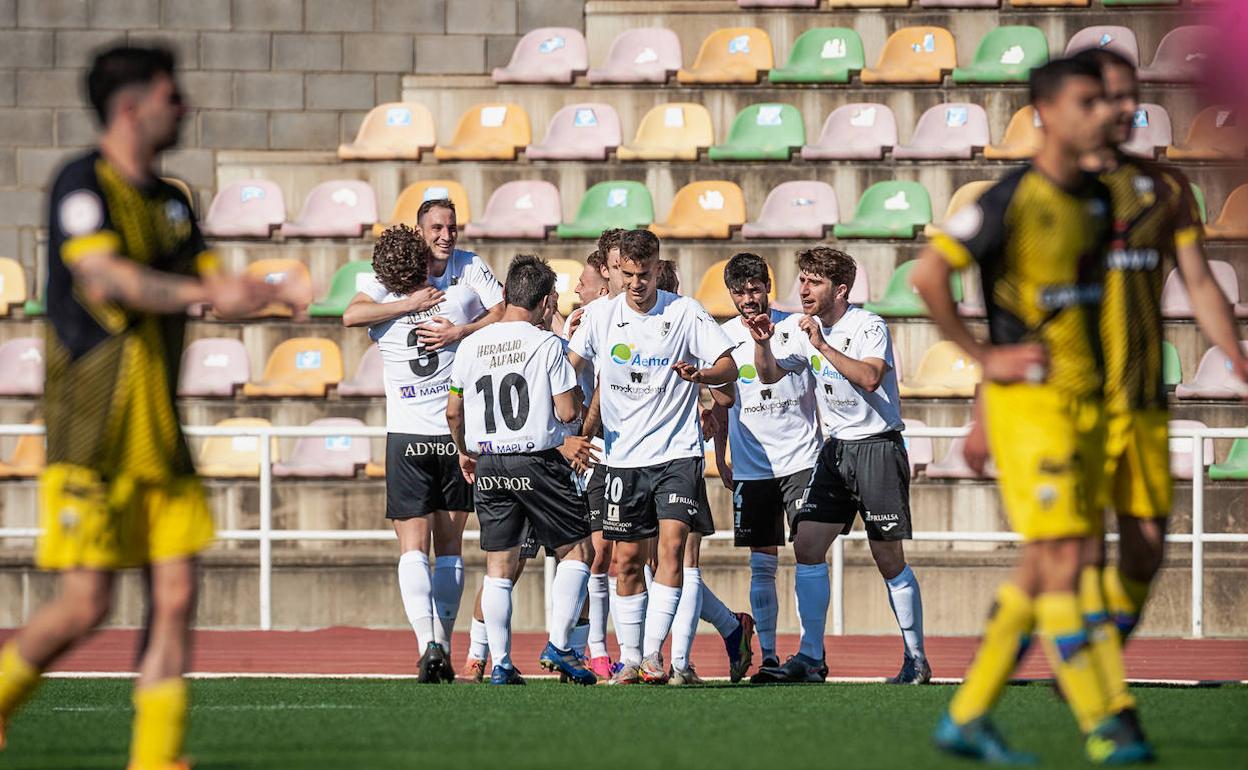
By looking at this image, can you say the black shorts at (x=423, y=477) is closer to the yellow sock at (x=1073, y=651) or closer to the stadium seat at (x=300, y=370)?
the yellow sock at (x=1073, y=651)

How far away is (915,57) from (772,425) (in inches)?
319

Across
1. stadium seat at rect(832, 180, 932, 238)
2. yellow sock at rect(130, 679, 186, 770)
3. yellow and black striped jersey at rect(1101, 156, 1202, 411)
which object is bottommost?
yellow sock at rect(130, 679, 186, 770)

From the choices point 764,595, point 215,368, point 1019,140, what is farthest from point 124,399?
point 1019,140

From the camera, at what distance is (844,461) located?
9672mm

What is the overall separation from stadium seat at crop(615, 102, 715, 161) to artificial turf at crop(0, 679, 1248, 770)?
309 inches

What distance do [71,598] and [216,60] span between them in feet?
46.5

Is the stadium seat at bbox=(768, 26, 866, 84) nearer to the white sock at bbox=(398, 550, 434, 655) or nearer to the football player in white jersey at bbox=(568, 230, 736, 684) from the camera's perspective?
the football player in white jersey at bbox=(568, 230, 736, 684)

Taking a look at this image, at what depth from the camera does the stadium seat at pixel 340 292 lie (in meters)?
15.7

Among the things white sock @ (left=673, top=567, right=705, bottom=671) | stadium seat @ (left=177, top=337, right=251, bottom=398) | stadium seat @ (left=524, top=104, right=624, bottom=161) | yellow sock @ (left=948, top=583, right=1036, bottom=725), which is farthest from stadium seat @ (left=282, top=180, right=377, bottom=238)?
yellow sock @ (left=948, top=583, right=1036, bottom=725)

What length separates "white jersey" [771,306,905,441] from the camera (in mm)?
9625

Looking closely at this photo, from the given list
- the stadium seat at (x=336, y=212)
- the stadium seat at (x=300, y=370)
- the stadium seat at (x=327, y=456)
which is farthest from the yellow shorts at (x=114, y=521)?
the stadium seat at (x=336, y=212)

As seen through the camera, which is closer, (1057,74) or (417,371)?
(1057,74)

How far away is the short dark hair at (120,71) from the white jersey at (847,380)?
15.8ft

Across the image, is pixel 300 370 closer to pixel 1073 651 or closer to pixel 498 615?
pixel 498 615
